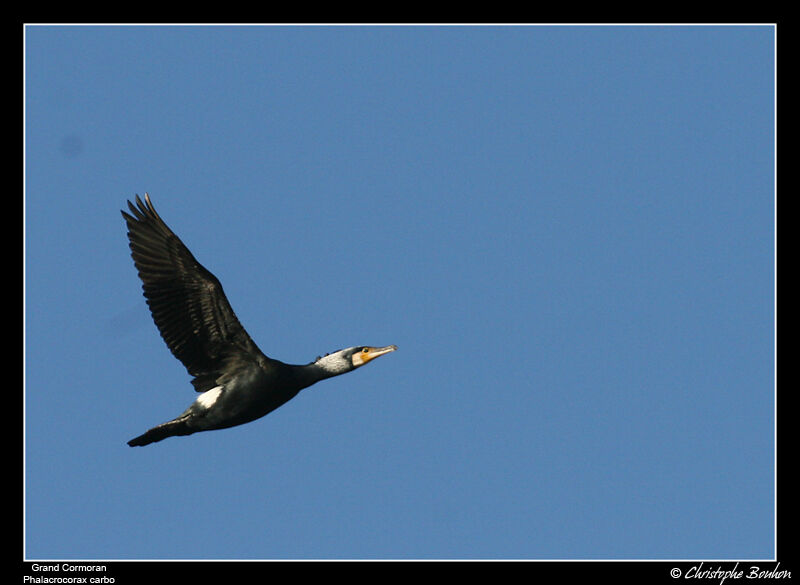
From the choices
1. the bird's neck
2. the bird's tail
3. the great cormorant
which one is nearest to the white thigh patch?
the great cormorant

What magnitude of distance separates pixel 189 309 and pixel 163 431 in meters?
1.90

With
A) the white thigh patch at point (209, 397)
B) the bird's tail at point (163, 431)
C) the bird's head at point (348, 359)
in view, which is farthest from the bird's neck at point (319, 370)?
the bird's tail at point (163, 431)

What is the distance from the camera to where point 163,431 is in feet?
102

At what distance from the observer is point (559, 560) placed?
30656 mm

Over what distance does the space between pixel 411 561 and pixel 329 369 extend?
10.7ft

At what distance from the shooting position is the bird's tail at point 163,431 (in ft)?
102

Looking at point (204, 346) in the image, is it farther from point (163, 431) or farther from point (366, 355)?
point (366, 355)

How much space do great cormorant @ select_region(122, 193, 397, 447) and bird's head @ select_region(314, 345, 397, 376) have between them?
31 mm

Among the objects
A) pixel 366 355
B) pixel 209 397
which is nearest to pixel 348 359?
pixel 366 355

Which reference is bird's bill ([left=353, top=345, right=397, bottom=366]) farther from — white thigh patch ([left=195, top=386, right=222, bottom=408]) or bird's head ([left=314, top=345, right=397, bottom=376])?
white thigh patch ([left=195, top=386, right=222, bottom=408])
